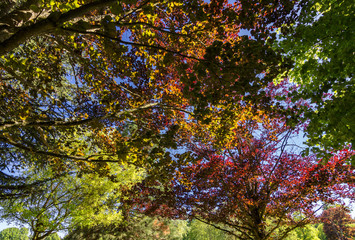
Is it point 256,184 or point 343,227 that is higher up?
point 256,184

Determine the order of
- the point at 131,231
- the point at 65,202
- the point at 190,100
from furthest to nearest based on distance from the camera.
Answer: the point at 131,231 < the point at 65,202 < the point at 190,100

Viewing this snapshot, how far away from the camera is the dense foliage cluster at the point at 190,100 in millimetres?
2203

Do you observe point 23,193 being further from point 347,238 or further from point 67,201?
point 347,238

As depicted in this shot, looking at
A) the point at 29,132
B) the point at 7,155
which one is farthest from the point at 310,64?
the point at 7,155

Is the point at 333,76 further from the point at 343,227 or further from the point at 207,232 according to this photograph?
the point at 343,227

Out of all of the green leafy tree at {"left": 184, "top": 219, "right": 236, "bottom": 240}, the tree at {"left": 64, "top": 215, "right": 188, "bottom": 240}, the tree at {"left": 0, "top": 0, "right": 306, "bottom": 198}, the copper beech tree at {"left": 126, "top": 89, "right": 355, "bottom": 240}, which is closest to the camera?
the tree at {"left": 0, "top": 0, "right": 306, "bottom": 198}

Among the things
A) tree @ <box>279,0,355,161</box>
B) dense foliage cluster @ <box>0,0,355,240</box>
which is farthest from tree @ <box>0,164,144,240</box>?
tree @ <box>279,0,355,161</box>

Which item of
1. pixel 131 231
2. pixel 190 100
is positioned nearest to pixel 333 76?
pixel 190 100

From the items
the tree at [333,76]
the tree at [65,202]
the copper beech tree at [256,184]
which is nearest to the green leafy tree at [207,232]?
the tree at [65,202]

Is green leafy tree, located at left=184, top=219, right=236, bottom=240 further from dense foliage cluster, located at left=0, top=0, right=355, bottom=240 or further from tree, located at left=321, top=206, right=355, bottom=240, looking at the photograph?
dense foliage cluster, located at left=0, top=0, right=355, bottom=240

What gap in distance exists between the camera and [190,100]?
2.56 meters

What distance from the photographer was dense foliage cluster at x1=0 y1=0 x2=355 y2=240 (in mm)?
2203

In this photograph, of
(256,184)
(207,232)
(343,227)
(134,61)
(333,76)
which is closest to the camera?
(333,76)

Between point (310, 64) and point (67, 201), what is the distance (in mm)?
11789
